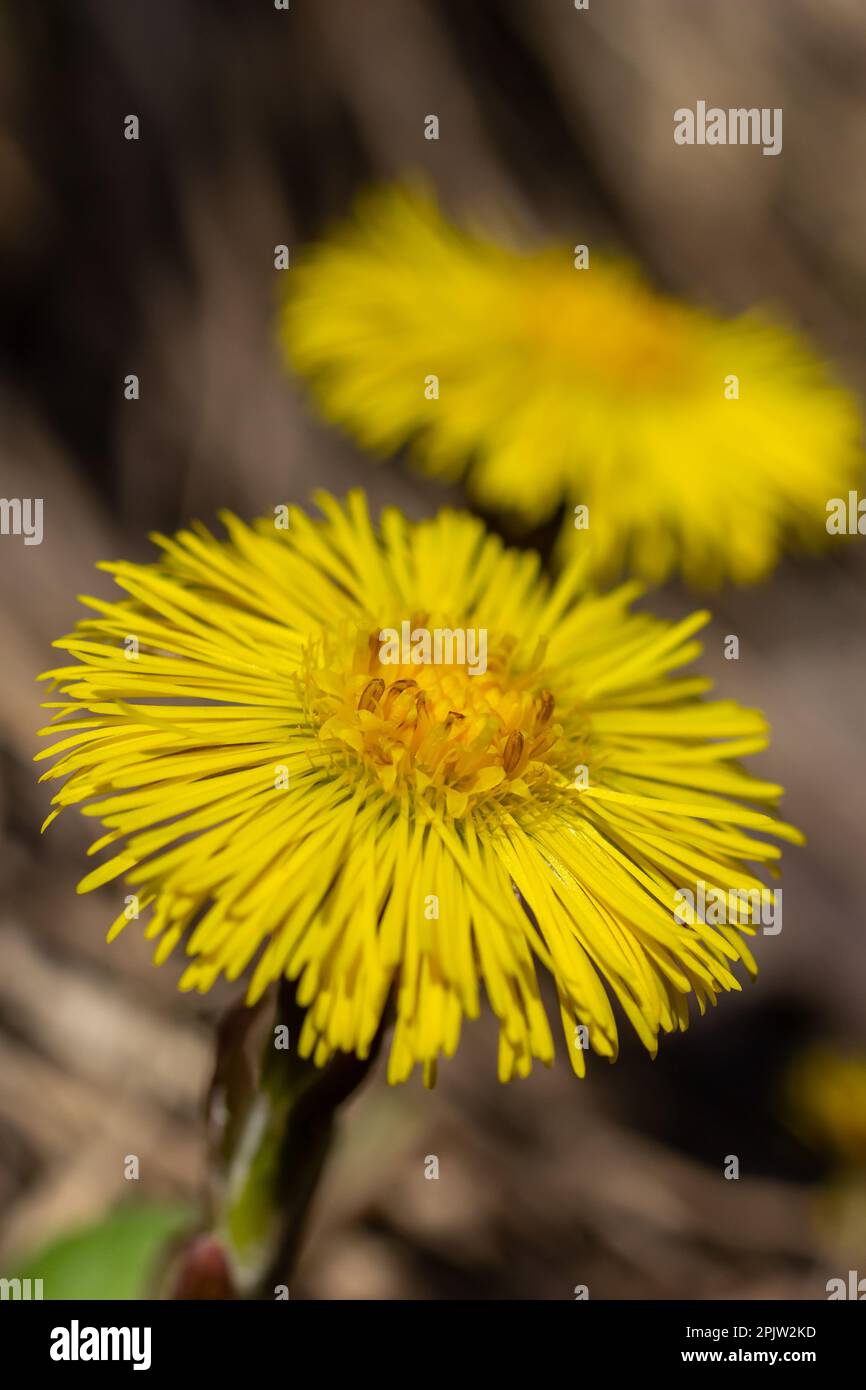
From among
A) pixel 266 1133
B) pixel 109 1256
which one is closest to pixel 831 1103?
pixel 109 1256

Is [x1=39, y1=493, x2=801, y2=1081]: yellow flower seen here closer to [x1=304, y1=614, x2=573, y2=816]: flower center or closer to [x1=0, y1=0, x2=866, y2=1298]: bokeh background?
[x1=304, y1=614, x2=573, y2=816]: flower center

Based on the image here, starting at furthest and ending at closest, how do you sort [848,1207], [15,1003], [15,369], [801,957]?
[801,957]
[15,369]
[848,1207]
[15,1003]

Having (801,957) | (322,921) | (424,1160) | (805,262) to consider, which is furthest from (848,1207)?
(805,262)

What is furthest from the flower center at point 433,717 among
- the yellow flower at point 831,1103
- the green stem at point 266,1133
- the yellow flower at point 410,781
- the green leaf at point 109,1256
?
the yellow flower at point 831,1103

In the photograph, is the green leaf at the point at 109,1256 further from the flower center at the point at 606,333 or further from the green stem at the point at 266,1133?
the flower center at the point at 606,333

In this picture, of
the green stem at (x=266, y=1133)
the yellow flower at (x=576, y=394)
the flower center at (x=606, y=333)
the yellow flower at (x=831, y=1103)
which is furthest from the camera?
the yellow flower at (x=831, y=1103)
